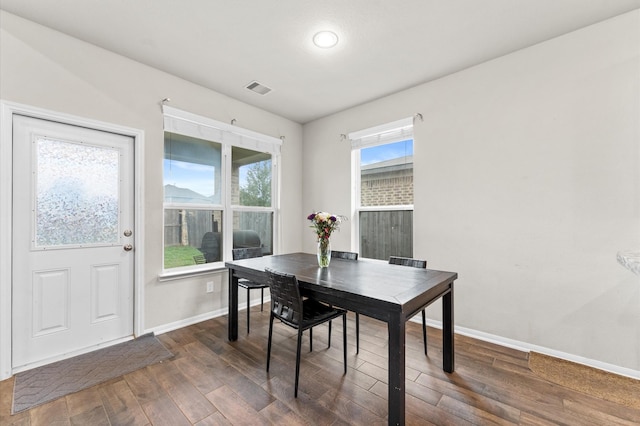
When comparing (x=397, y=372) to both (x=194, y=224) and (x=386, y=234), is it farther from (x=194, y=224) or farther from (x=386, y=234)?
(x=194, y=224)

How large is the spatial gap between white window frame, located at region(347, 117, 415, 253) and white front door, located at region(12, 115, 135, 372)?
2.64 metres

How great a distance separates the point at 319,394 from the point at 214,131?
9.87ft

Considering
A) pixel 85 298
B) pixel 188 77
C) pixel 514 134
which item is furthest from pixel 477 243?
pixel 85 298

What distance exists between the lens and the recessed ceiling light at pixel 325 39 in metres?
2.32

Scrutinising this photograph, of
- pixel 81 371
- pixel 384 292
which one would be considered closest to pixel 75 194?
pixel 81 371

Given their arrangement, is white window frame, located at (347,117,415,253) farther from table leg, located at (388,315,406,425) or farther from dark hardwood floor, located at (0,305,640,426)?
table leg, located at (388,315,406,425)

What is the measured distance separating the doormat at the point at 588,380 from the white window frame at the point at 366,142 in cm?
187

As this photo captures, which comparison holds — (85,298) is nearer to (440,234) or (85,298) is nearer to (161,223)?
(161,223)

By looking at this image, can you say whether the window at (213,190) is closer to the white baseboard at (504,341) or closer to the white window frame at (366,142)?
the white baseboard at (504,341)

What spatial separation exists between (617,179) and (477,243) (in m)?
1.14

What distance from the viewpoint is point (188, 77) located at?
3.05 m

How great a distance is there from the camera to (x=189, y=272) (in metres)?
3.12

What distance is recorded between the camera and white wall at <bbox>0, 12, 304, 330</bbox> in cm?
217

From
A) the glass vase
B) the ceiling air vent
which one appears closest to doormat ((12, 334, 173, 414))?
the glass vase
